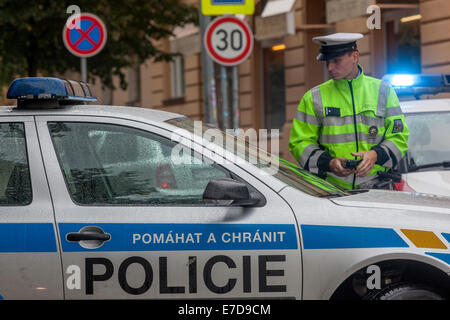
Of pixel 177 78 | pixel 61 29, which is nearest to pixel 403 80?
pixel 61 29

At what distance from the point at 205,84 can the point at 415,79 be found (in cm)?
497

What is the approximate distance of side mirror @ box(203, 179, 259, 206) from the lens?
4.23 meters

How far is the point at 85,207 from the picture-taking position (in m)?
4.41

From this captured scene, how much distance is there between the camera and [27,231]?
14.2ft

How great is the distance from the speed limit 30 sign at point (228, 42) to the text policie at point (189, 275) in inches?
268

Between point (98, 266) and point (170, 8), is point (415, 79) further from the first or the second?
point (170, 8)

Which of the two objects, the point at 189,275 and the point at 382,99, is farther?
the point at 382,99

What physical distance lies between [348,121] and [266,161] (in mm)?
1244

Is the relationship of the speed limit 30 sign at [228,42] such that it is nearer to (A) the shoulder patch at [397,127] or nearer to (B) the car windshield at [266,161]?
(A) the shoulder patch at [397,127]

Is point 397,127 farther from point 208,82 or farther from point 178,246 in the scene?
point 208,82

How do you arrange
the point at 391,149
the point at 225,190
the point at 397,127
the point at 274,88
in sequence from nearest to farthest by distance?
1. the point at 225,190
2. the point at 391,149
3. the point at 397,127
4. the point at 274,88

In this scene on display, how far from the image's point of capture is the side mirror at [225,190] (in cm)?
423

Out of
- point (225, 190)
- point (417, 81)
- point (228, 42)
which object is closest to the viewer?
point (225, 190)
